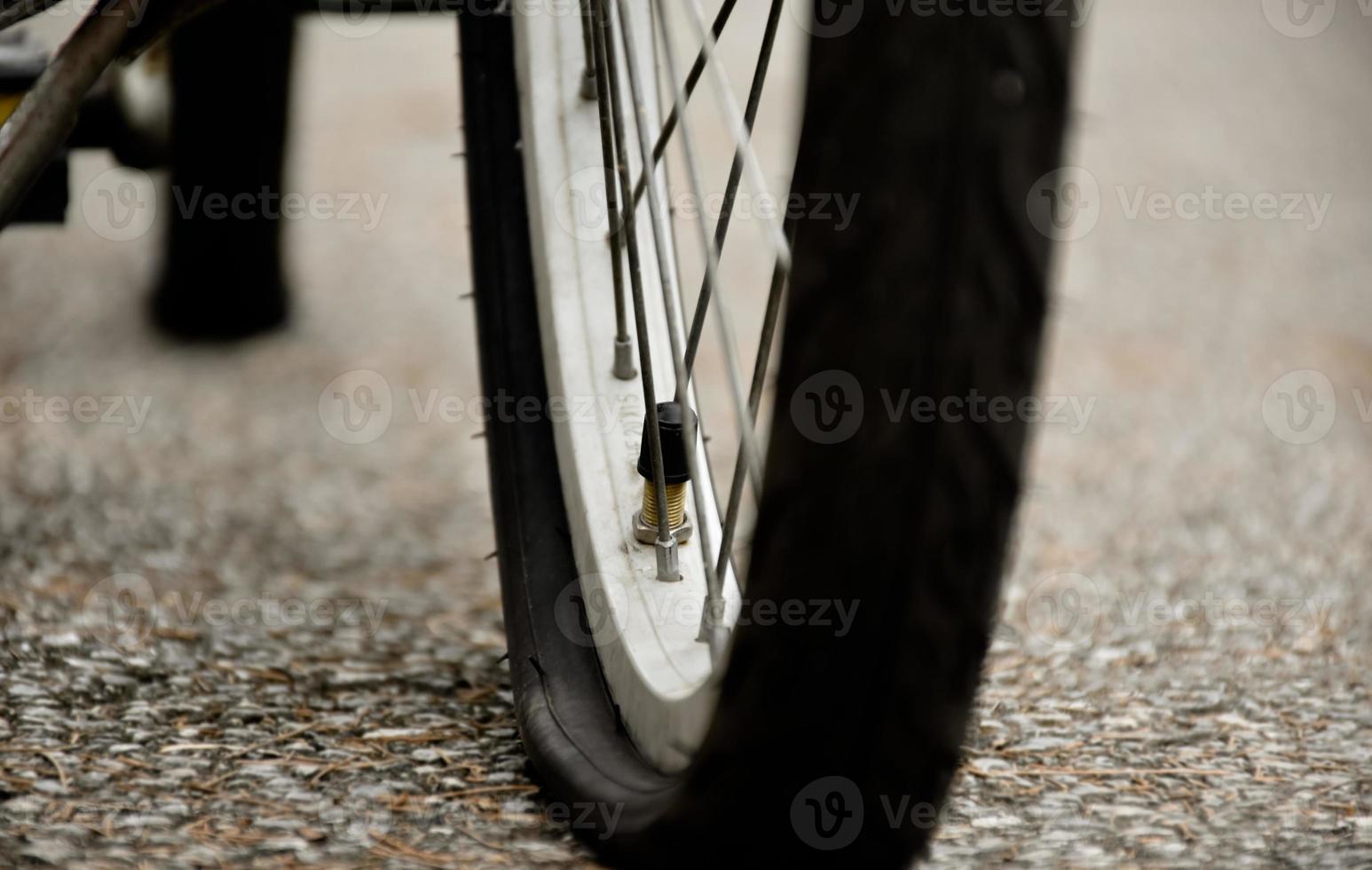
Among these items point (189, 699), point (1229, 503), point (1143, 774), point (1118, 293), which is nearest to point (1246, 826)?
point (1143, 774)

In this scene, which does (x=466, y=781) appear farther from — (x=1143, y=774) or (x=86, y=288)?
(x=86, y=288)

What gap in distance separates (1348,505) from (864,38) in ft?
6.67

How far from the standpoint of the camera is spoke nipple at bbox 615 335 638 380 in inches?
50.9

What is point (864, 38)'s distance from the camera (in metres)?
0.72
